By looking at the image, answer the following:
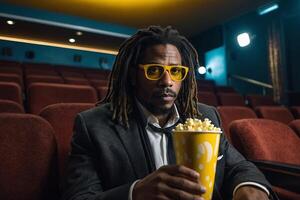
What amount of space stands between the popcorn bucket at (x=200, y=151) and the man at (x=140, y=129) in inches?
3.2

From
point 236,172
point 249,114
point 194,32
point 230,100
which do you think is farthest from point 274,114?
point 194,32

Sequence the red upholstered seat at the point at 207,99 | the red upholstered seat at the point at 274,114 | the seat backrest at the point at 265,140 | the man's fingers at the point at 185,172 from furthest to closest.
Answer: the red upholstered seat at the point at 207,99
the red upholstered seat at the point at 274,114
the seat backrest at the point at 265,140
the man's fingers at the point at 185,172

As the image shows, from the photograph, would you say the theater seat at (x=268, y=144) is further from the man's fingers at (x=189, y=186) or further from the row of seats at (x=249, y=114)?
the man's fingers at (x=189, y=186)

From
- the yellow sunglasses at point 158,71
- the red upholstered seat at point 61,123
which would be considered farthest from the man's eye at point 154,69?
the red upholstered seat at point 61,123

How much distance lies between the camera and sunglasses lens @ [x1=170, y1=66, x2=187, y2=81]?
17.0 inches

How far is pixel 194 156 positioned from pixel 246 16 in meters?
2.79

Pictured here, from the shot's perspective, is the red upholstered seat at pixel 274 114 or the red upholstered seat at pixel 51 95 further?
the red upholstered seat at pixel 274 114

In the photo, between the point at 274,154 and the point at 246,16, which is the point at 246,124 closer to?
the point at 274,154

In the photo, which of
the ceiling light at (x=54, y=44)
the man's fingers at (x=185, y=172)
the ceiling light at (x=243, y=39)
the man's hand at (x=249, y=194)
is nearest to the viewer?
the man's fingers at (x=185, y=172)

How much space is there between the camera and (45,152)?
0.45m

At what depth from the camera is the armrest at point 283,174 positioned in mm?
437

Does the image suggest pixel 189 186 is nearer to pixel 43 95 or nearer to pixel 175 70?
pixel 175 70

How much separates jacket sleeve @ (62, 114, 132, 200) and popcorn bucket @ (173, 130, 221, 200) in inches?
3.5

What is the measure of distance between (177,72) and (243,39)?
8.20 feet
